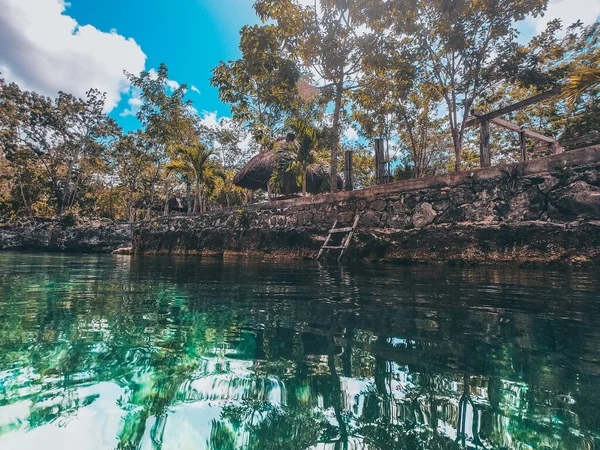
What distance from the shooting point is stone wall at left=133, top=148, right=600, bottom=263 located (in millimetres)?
5445

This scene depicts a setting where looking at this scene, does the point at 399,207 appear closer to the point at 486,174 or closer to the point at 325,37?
the point at 486,174

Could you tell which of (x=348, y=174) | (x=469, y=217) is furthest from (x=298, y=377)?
(x=348, y=174)

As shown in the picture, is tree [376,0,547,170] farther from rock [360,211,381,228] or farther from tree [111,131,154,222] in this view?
tree [111,131,154,222]

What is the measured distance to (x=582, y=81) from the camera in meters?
5.16

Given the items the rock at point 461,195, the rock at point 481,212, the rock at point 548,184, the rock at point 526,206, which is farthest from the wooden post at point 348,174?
the rock at point 548,184

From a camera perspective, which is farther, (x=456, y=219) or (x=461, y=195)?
(x=461, y=195)

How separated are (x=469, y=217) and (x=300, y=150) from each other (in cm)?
592

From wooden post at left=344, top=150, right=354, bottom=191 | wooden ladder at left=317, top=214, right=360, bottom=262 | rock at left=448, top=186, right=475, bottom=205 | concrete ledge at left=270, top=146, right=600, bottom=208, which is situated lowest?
wooden ladder at left=317, top=214, right=360, bottom=262

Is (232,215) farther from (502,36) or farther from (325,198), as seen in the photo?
(502,36)

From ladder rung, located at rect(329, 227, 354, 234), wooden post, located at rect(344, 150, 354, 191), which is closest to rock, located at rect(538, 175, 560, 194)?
ladder rung, located at rect(329, 227, 354, 234)

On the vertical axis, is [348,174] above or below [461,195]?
above

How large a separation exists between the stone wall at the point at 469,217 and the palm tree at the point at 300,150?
146 cm

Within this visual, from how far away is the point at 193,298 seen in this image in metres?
2.64

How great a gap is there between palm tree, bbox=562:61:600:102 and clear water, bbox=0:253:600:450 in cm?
498
